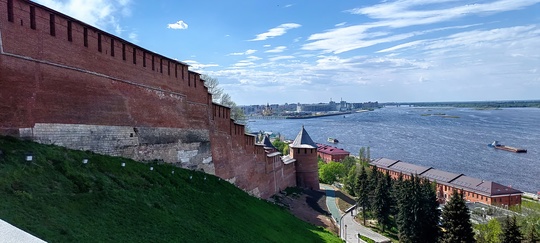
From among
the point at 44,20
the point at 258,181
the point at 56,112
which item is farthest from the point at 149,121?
the point at 258,181

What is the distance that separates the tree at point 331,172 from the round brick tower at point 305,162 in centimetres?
850

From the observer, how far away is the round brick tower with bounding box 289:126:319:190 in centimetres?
2695

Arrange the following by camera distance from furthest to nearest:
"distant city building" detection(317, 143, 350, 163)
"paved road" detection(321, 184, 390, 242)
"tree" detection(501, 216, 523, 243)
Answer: "distant city building" detection(317, 143, 350, 163) → "paved road" detection(321, 184, 390, 242) → "tree" detection(501, 216, 523, 243)

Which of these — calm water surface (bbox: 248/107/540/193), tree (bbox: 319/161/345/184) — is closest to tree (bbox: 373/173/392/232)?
tree (bbox: 319/161/345/184)

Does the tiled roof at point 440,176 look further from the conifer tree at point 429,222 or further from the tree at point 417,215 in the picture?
the conifer tree at point 429,222

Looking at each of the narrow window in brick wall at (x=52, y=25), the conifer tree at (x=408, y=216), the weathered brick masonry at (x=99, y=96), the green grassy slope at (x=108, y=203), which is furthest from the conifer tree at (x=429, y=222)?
the narrow window in brick wall at (x=52, y=25)

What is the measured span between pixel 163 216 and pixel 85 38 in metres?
4.86

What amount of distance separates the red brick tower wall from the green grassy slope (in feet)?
48.8

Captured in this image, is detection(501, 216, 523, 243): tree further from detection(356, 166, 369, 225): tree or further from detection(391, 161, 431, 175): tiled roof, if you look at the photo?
detection(391, 161, 431, 175): tiled roof

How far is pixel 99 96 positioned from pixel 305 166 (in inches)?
737

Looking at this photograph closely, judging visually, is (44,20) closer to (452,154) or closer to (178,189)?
(178,189)

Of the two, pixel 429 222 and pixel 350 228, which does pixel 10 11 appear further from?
pixel 350 228

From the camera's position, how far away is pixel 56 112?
28.6 feet

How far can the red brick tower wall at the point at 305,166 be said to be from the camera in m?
27.0
